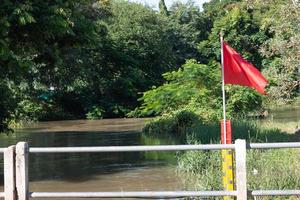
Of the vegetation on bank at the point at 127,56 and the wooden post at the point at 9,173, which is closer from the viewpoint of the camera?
the wooden post at the point at 9,173

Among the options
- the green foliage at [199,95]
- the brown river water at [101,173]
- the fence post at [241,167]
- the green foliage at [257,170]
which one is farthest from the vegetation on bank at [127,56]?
the fence post at [241,167]

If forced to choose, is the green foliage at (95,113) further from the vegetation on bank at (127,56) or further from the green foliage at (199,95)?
the green foliage at (199,95)

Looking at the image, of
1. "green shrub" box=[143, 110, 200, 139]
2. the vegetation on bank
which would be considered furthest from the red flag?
"green shrub" box=[143, 110, 200, 139]

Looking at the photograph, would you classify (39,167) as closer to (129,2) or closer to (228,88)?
(228,88)

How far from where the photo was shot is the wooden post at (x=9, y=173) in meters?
6.99

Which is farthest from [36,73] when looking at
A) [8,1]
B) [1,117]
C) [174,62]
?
[8,1]

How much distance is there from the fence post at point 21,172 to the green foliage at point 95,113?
3987 cm

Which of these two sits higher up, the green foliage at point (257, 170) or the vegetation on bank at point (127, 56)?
the vegetation on bank at point (127, 56)

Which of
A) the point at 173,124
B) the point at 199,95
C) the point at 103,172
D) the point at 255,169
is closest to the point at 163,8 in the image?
the point at 199,95

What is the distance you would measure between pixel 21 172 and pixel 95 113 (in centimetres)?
4025

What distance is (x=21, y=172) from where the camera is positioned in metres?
6.98

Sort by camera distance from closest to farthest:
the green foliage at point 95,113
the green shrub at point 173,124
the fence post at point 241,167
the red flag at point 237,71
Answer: the fence post at point 241,167, the red flag at point 237,71, the green shrub at point 173,124, the green foliage at point 95,113

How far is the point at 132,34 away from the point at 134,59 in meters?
2.38

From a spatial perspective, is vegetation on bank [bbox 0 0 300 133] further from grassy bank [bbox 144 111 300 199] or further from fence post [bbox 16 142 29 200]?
fence post [bbox 16 142 29 200]
